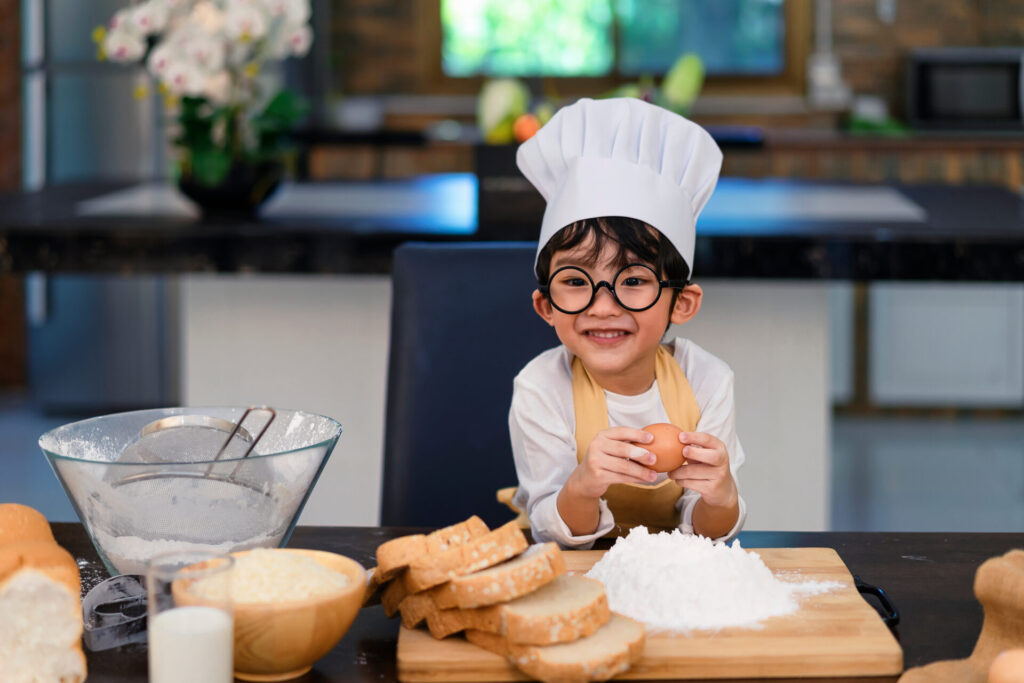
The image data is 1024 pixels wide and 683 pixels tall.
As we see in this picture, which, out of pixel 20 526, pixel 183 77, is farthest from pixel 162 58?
pixel 20 526

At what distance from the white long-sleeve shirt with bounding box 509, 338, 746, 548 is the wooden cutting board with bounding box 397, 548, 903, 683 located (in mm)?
285

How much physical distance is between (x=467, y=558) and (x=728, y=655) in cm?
20

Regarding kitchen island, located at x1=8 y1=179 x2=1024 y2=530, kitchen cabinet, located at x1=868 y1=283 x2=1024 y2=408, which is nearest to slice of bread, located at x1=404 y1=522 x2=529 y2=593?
kitchen island, located at x1=8 y1=179 x2=1024 y2=530

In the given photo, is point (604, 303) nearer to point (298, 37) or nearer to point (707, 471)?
point (707, 471)

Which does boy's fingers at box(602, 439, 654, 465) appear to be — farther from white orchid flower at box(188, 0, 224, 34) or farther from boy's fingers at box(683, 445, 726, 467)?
white orchid flower at box(188, 0, 224, 34)

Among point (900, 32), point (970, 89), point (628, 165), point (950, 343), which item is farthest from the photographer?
point (900, 32)

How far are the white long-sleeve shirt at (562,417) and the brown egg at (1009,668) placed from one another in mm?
441

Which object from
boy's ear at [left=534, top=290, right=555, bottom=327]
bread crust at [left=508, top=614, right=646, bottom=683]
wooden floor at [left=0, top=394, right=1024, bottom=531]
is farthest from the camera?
wooden floor at [left=0, top=394, right=1024, bottom=531]

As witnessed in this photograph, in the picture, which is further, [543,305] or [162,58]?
[162,58]

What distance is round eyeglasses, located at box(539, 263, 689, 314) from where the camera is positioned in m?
1.11

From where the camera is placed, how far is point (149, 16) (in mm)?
2135

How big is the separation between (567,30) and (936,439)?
8.27ft

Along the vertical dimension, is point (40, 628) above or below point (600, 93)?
below

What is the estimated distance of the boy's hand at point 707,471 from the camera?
1035 mm
